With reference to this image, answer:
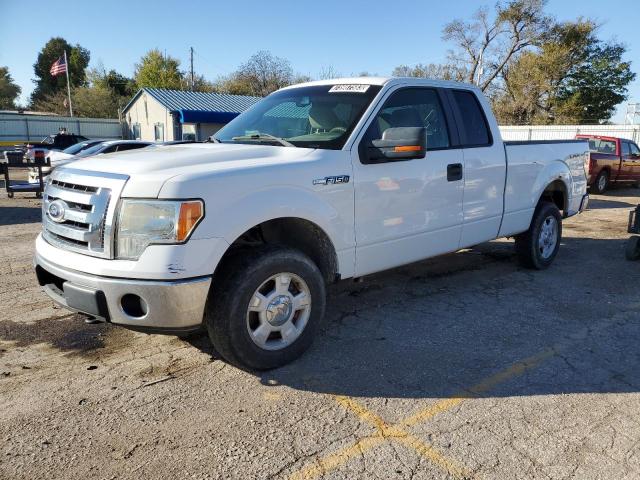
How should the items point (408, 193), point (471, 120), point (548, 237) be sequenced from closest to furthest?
point (408, 193) < point (471, 120) < point (548, 237)

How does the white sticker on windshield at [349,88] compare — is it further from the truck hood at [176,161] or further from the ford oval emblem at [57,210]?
the ford oval emblem at [57,210]

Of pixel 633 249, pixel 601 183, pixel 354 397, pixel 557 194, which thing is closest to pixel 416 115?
pixel 354 397

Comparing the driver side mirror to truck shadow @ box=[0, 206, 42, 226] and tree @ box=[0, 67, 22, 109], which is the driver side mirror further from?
tree @ box=[0, 67, 22, 109]

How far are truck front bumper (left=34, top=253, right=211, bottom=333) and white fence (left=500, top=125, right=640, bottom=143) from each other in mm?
26635

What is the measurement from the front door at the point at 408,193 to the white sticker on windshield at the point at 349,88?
0.21 metres

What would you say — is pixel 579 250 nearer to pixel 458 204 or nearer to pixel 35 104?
pixel 458 204

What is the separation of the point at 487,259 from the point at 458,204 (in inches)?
96.1

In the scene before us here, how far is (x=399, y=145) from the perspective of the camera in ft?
12.1

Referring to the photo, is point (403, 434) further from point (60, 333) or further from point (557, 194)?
point (557, 194)

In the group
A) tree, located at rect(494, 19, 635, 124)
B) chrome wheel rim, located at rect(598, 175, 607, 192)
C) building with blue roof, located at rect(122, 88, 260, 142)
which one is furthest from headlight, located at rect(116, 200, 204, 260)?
tree, located at rect(494, 19, 635, 124)

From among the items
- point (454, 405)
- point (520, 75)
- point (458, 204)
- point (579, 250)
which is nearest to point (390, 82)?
point (458, 204)

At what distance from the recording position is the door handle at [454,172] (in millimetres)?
4527

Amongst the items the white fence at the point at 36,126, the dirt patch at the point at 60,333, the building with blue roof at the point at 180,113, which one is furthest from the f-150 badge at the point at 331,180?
the white fence at the point at 36,126

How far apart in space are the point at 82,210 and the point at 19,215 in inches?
356
